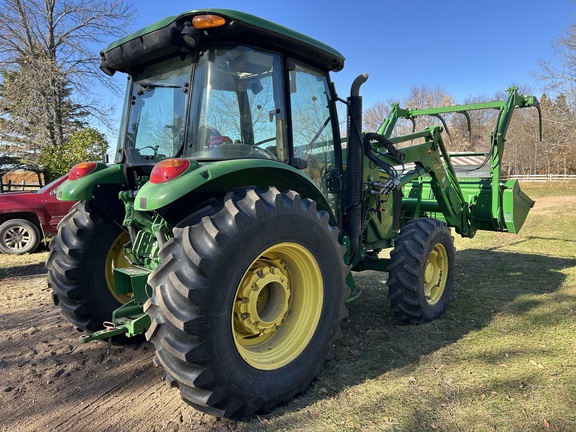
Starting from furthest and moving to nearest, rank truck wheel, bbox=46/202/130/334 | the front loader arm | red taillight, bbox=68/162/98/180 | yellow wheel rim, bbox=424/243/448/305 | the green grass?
1. the front loader arm
2. yellow wheel rim, bbox=424/243/448/305
3. red taillight, bbox=68/162/98/180
4. truck wheel, bbox=46/202/130/334
5. the green grass

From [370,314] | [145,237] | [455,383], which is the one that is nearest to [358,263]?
[370,314]

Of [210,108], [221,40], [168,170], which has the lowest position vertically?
[168,170]

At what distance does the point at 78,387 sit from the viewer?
311 centimetres

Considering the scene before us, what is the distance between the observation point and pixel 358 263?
4559 millimetres

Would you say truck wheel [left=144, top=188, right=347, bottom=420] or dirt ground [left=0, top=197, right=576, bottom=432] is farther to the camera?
dirt ground [left=0, top=197, right=576, bottom=432]

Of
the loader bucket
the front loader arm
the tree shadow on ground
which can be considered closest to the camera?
the tree shadow on ground

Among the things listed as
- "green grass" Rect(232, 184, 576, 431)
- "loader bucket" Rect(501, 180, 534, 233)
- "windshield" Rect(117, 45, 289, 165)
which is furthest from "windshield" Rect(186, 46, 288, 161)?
"loader bucket" Rect(501, 180, 534, 233)

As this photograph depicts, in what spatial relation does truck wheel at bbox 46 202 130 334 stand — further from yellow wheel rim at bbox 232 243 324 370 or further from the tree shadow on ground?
the tree shadow on ground

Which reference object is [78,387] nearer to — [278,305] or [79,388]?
[79,388]

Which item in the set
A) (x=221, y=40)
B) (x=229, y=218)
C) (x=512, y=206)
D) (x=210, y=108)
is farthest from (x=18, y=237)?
(x=512, y=206)

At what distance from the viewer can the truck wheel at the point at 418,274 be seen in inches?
158

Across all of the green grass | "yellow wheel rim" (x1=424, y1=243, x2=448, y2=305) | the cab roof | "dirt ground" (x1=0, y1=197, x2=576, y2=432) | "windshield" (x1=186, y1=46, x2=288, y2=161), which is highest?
the cab roof

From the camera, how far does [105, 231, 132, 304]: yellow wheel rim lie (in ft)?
12.0

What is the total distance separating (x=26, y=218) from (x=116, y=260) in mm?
6565
